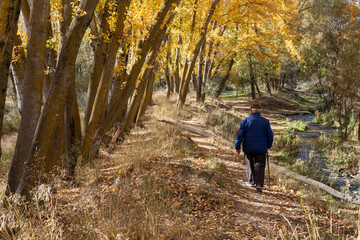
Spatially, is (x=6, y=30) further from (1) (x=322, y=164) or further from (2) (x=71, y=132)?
(1) (x=322, y=164)

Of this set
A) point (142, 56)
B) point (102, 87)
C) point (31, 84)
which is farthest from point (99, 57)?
point (31, 84)

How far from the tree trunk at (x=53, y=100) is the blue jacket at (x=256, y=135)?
140 inches

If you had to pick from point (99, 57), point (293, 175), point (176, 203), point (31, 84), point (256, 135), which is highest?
point (99, 57)

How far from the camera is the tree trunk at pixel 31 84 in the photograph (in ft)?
12.6

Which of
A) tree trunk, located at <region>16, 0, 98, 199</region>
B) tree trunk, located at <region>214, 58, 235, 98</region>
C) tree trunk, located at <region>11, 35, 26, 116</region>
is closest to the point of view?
tree trunk, located at <region>16, 0, 98, 199</region>

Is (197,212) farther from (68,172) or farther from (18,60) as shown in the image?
(18,60)

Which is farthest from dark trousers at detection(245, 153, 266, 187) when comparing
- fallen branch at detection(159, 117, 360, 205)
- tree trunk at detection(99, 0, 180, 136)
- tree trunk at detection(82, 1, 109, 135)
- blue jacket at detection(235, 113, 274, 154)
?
tree trunk at detection(82, 1, 109, 135)

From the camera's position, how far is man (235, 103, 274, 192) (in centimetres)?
543

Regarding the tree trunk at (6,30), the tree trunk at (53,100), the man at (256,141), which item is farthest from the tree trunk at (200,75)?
the tree trunk at (6,30)

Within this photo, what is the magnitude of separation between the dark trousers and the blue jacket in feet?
0.50

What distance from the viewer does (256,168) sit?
5527 millimetres

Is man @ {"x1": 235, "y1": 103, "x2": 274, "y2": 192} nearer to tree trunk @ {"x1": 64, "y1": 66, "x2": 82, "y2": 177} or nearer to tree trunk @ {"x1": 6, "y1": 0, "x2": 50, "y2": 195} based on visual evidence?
tree trunk @ {"x1": 64, "y1": 66, "x2": 82, "y2": 177}

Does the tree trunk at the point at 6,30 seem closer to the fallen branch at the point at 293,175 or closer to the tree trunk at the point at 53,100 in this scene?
the tree trunk at the point at 53,100

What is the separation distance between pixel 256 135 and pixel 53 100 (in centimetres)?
379
